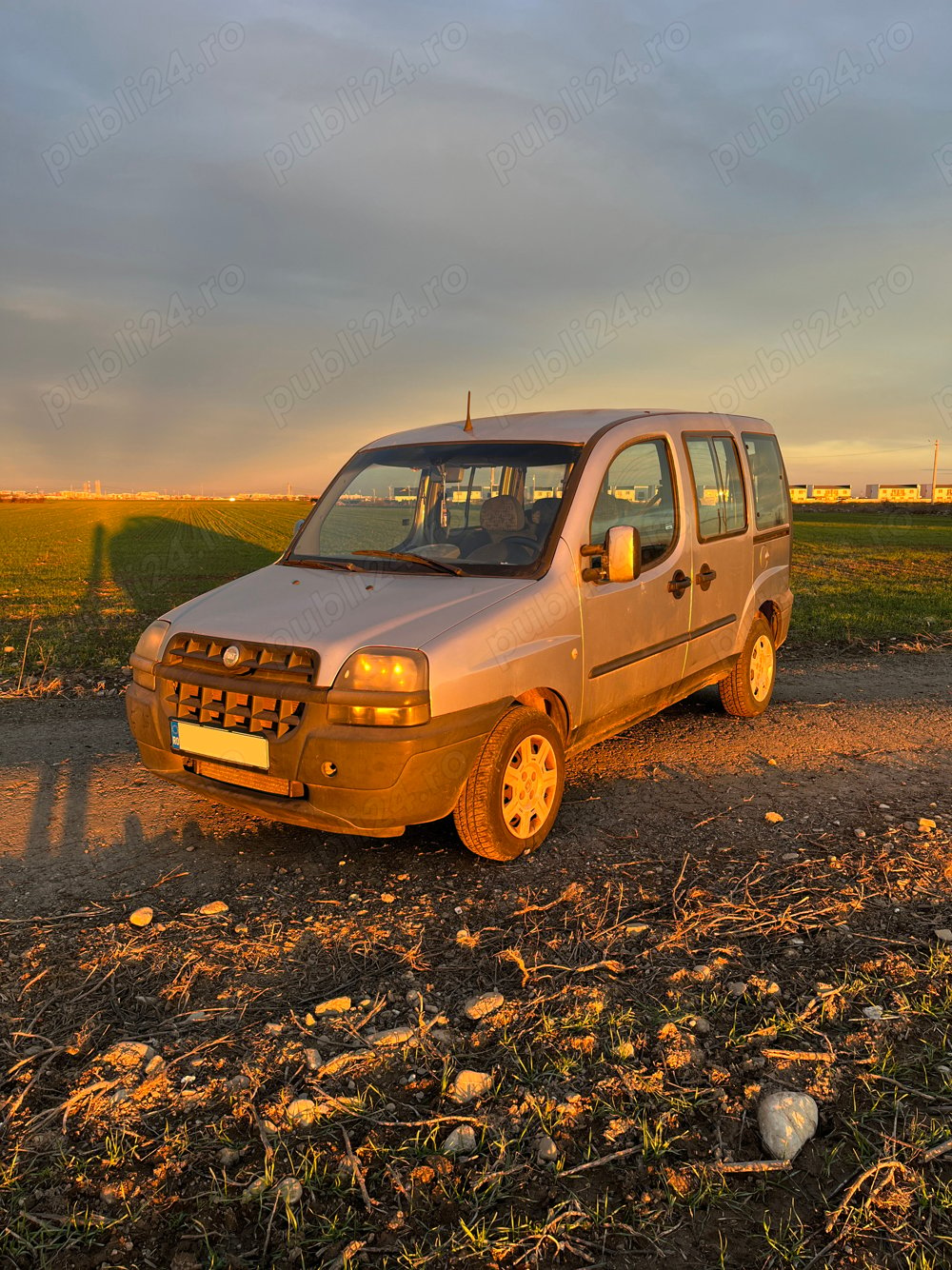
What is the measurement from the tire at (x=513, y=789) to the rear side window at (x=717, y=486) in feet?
6.75

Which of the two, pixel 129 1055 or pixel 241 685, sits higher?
pixel 241 685

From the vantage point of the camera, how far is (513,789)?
3826 millimetres

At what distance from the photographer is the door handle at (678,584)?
4.94m

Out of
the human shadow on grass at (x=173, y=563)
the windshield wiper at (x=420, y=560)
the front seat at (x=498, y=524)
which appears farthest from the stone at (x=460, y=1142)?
the human shadow on grass at (x=173, y=563)

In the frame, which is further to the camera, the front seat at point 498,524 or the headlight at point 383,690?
the front seat at point 498,524

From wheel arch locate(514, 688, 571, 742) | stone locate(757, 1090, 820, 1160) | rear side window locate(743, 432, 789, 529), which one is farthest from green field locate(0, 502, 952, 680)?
stone locate(757, 1090, 820, 1160)

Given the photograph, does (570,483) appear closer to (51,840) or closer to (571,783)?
(571,783)

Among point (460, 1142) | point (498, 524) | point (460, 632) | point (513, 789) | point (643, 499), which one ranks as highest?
point (643, 499)

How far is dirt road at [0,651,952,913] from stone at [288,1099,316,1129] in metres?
1.43

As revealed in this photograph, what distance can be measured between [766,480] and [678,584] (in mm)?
1986

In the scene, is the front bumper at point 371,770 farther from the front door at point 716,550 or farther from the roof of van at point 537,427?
the front door at point 716,550

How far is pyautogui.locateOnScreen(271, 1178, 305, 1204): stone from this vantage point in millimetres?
1965

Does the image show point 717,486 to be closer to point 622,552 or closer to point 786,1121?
point 622,552

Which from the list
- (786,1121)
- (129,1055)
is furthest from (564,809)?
(129,1055)
